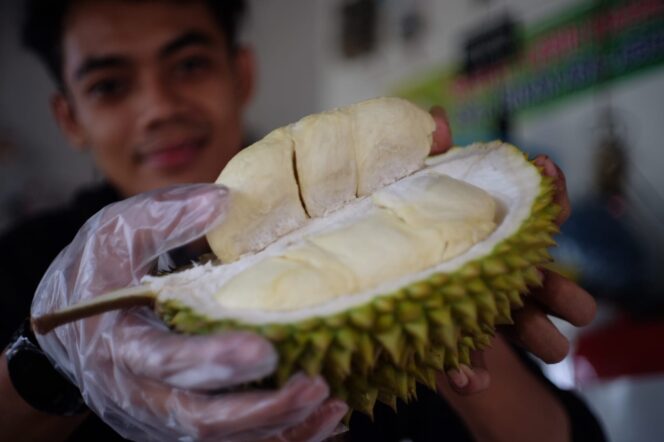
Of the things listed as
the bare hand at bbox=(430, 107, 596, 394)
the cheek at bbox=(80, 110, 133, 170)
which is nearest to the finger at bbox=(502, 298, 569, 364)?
the bare hand at bbox=(430, 107, 596, 394)

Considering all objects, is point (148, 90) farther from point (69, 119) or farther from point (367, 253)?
point (367, 253)

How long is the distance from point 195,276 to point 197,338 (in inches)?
4.7

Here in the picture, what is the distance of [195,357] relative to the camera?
49 cm

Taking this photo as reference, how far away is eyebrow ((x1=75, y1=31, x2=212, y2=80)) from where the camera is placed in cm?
129

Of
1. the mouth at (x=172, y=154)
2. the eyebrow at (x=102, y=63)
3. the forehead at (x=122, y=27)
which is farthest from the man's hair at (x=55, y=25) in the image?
the mouth at (x=172, y=154)

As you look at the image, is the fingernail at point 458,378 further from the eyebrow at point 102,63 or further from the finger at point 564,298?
the eyebrow at point 102,63

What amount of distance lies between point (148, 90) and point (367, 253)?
910 mm

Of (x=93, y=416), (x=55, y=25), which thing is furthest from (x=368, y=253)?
(x=55, y=25)

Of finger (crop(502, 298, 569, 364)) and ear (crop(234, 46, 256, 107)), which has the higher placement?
ear (crop(234, 46, 256, 107))

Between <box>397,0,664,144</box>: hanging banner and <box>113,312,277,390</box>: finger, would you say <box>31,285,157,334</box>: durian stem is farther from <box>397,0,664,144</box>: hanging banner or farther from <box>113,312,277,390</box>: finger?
<box>397,0,664,144</box>: hanging banner

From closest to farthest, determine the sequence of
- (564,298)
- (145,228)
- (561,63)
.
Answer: (145,228)
(564,298)
(561,63)

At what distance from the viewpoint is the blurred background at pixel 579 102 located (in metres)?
1.57

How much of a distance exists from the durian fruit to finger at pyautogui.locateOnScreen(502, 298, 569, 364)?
0.35ft

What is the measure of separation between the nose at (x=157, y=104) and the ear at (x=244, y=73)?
0.31 meters
